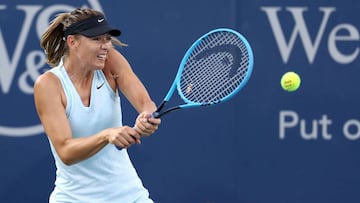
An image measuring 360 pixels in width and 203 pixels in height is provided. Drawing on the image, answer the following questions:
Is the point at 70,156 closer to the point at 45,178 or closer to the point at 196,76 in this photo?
the point at 196,76

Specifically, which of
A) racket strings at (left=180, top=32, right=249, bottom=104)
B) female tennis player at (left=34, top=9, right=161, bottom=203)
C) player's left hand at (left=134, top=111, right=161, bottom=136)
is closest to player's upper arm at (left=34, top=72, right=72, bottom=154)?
female tennis player at (left=34, top=9, right=161, bottom=203)


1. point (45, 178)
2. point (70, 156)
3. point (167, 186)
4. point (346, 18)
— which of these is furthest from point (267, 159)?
point (70, 156)

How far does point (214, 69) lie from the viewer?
394cm

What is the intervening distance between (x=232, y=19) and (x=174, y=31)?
1.10 feet

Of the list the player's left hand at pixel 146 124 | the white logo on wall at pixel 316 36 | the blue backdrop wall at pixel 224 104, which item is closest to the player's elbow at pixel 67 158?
the player's left hand at pixel 146 124

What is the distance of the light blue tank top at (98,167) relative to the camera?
12.3 feet

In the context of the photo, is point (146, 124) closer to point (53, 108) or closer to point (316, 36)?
point (53, 108)

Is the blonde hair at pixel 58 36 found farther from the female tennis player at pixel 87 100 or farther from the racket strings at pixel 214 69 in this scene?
the racket strings at pixel 214 69

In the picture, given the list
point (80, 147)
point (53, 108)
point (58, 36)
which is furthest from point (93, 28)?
point (80, 147)

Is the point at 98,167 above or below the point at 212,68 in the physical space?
below

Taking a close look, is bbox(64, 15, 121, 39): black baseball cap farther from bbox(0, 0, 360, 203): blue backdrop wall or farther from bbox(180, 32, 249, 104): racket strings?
bbox(0, 0, 360, 203): blue backdrop wall

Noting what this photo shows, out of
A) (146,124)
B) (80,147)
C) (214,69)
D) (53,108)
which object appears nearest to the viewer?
(146,124)

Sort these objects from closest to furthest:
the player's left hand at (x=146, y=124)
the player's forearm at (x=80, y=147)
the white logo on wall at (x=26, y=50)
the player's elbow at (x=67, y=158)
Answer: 1. the player's left hand at (x=146, y=124)
2. the player's forearm at (x=80, y=147)
3. the player's elbow at (x=67, y=158)
4. the white logo on wall at (x=26, y=50)

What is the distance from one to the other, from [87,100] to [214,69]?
1.86ft
